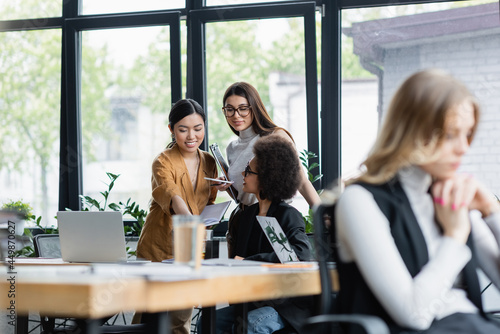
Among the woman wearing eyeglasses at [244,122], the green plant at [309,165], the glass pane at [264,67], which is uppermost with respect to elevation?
the glass pane at [264,67]

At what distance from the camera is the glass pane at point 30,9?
5.12 m

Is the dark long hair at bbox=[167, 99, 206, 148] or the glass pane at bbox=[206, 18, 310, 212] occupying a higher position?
the glass pane at bbox=[206, 18, 310, 212]

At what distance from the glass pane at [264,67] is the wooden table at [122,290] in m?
3.06

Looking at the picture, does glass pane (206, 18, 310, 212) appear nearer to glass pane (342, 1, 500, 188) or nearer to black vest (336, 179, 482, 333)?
glass pane (342, 1, 500, 188)

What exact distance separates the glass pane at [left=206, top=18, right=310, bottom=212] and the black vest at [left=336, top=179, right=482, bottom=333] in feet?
10.3

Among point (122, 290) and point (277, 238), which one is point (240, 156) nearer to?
point (277, 238)

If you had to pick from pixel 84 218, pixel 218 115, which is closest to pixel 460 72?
pixel 218 115

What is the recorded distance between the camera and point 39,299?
1227mm

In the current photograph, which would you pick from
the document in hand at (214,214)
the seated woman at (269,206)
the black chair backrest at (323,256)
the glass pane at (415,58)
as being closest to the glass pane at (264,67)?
the glass pane at (415,58)

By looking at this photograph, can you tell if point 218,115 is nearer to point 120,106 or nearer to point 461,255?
point 120,106

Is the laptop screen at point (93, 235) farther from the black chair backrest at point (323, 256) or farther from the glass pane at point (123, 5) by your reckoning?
the glass pane at point (123, 5)

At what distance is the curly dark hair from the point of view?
2.62 m

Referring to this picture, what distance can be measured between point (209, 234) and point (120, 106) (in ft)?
10.0

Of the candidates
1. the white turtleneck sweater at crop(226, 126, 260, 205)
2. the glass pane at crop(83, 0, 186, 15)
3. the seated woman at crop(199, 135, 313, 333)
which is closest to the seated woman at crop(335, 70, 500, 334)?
the seated woman at crop(199, 135, 313, 333)
